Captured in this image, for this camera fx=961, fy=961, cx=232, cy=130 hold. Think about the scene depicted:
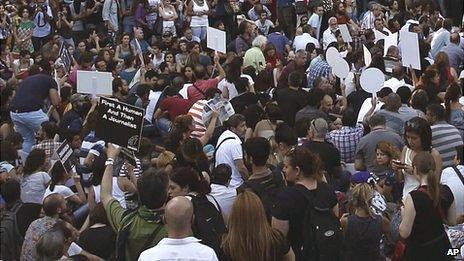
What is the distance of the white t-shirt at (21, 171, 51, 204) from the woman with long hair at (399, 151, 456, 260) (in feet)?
12.9

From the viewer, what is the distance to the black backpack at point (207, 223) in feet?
21.3

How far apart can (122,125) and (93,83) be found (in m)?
3.88

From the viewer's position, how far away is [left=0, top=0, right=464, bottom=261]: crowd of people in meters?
6.38

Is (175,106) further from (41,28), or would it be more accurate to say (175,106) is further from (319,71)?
(41,28)

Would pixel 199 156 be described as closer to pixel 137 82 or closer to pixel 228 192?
pixel 228 192

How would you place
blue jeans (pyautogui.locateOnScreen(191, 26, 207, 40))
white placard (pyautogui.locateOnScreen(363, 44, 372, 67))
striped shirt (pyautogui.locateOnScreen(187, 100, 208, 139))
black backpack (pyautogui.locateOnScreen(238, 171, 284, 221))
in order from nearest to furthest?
black backpack (pyautogui.locateOnScreen(238, 171, 284, 221)) < striped shirt (pyautogui.locateOnScreen(187, 100, 208, 139)) < white placard (pyautogui.locateOnScreen(363, 44, 372, 67)) < blue jeans (pyautogui.locateOnScreen(191, 26, 207, 40))

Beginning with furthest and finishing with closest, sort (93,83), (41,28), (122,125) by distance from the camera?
(41,28)
(93,83)
(122,125)

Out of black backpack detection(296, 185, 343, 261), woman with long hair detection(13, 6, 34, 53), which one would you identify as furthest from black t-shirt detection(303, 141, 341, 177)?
woman with long hair detection(13, 6, 34, 53)

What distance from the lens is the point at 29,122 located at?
42.5 ft

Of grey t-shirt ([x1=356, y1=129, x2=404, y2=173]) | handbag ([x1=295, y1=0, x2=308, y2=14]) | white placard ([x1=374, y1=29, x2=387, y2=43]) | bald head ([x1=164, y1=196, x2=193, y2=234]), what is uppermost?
bald head ([x1=164, y1=196, x2=193, y2=234])

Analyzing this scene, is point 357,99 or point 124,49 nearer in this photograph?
point 357,99

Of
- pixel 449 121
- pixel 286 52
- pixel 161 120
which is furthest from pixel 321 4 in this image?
pixel 449 121

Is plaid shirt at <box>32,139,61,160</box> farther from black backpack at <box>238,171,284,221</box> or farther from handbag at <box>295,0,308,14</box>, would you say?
handbag at <box>295,0,308,14</box>

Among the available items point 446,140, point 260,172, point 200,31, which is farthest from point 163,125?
point 200,31
